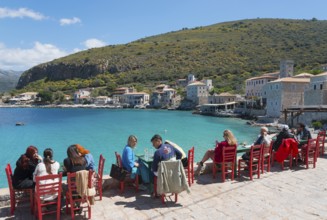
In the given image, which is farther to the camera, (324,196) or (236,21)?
(236,21)

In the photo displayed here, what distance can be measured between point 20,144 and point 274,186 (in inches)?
1294

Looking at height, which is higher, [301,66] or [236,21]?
[236,21]

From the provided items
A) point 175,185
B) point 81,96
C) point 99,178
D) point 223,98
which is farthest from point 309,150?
point 81,96

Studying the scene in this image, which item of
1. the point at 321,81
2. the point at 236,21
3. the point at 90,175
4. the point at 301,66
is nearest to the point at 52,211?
the point at 90,175

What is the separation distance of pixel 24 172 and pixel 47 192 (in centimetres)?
104

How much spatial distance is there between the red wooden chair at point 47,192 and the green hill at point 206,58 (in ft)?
300

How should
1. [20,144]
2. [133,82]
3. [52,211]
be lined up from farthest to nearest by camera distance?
[133,82], [20,144], [52,211]

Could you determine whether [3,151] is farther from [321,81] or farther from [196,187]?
[321,81]

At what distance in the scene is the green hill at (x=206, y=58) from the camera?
10469 centimetres

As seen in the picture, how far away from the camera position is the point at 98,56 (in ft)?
538

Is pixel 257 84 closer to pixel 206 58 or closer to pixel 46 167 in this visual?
pixel 206 58

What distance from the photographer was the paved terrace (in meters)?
5.30

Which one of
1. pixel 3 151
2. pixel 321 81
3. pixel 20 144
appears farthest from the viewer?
pixel 321 81

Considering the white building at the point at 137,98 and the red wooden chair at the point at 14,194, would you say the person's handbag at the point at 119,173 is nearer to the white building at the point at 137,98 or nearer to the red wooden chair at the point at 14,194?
the red wooden chair at the point at 14,194
